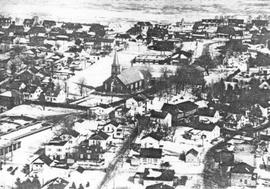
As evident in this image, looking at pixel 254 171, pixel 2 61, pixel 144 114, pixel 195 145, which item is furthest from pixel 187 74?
pixel 2 61

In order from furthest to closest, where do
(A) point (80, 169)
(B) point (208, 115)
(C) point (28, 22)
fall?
(C) point (28, 22), (B) point (208, 115), (A) point (80, 169)

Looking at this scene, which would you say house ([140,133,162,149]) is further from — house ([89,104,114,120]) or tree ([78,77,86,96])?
tree ([78,77,86,96])

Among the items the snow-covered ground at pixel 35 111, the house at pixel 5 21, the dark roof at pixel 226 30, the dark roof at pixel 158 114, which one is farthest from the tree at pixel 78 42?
the dark roof at pixel 158 114

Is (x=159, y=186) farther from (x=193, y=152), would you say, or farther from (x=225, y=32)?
(x=225, y=32)

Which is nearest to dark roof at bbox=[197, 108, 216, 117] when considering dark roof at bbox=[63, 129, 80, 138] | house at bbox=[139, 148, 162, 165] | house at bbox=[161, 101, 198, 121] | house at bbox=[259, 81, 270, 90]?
house at bbox=[161, 101, 198, 121]

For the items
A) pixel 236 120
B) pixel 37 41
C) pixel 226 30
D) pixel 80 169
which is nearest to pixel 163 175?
pixel 80 169

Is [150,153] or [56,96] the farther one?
[56,96]

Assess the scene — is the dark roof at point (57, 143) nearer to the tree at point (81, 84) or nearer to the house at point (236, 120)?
the tree at point (81, 84)
